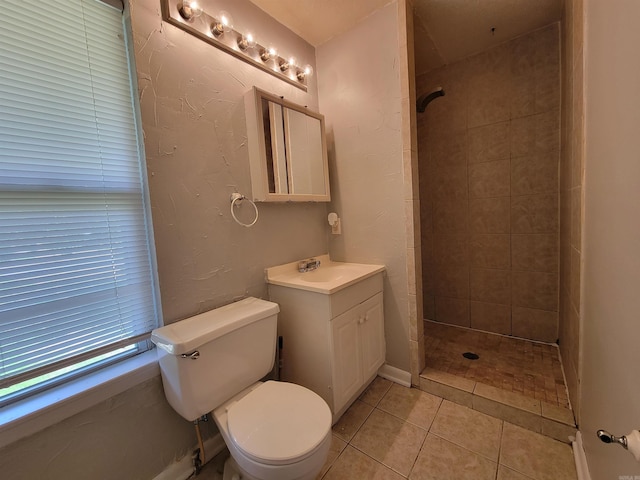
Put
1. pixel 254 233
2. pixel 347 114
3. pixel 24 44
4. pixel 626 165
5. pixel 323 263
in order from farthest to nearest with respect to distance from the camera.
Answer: pixel 323 263 < pixel 347 114 < pixel 254 233 < pixel 24 44 < pixel 626 165

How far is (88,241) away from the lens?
3.41ft

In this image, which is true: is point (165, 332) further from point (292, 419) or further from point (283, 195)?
point (283, 195)

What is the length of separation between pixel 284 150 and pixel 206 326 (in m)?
1.07

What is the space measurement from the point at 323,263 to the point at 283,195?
638 mm

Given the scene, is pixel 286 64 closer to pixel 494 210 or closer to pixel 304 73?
pixel 304 73

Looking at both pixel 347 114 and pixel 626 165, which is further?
pixel 347 114

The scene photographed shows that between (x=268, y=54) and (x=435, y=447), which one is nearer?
(x=435, y=447)

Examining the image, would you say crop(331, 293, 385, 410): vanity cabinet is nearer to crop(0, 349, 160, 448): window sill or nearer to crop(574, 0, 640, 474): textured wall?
crop(0, 349, 160, 448): window sill

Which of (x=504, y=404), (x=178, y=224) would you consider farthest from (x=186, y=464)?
(x=504, y=404)

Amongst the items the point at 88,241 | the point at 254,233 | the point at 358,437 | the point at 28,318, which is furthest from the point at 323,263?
the point at 28,318

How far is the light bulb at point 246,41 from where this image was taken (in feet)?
4.77

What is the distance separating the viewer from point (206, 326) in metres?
1.13

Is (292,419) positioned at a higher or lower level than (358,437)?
higher

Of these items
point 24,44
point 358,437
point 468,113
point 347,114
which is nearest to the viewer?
point 24,44
